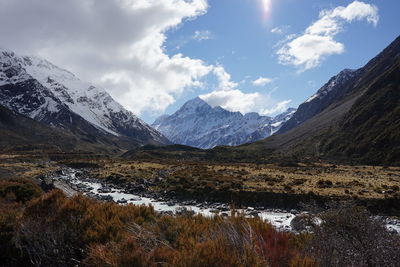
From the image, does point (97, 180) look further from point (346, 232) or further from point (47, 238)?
point (346, 232)

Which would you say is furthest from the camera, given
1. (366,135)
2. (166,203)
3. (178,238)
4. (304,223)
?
(366,135)

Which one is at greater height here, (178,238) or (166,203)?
(178,238)

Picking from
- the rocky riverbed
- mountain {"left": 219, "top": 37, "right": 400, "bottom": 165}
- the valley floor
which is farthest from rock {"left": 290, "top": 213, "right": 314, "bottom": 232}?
mountain {"left": 219, "top": 37, "right": 400, "bottom": 165}

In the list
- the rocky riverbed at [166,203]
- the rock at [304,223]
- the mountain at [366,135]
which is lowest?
the rocky riverbed at [166,203]

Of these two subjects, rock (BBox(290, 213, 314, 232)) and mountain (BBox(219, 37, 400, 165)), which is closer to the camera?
rock (BBox(290, 213, 314, 232))

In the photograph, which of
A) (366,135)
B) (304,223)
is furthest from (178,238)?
(366,135)

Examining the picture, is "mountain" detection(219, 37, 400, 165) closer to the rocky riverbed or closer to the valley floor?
the rocky riverbed

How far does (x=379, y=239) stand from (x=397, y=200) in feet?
80.9

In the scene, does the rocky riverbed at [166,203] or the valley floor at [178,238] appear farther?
the rocky riverbed at [166,203]

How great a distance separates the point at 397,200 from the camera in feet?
86.7

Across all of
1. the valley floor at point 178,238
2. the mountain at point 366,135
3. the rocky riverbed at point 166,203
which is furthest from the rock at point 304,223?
the mountain at point 366,135

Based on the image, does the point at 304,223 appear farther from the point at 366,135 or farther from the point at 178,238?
the point at 366,135

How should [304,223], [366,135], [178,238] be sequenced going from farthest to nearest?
[366,135]
[304,223]
[178,238]

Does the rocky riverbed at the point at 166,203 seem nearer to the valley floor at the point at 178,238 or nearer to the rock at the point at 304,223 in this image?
the rock at the point at 304,223
